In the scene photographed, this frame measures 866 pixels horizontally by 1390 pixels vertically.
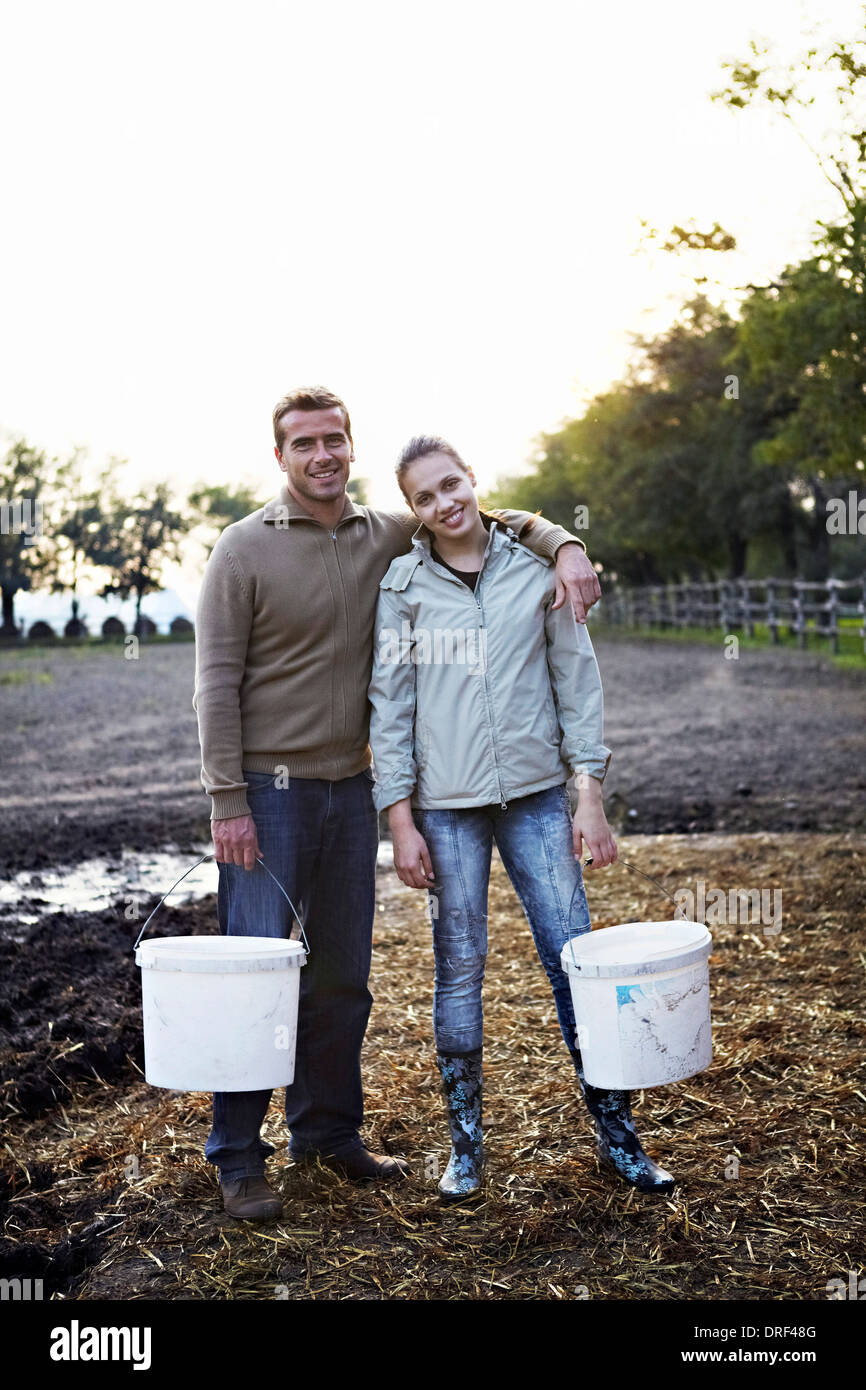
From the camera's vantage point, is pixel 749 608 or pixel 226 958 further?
pixel 749 608

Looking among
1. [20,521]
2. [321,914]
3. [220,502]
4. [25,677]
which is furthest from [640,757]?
[220,502]

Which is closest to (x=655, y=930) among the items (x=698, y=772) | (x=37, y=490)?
(x=698, y=772)

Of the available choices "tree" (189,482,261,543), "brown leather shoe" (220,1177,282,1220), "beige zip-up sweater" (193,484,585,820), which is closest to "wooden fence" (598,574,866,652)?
"beige zip-up sweater" (193,484,585,820)

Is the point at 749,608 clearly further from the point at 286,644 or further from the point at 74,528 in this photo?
the point at 74,528

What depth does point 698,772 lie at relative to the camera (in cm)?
1056

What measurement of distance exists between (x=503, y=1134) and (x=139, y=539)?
207 ft

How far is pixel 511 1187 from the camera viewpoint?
342 cm

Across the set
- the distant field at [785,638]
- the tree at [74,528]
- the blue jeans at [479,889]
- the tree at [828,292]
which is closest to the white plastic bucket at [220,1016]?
the blue jeans at [479,889]

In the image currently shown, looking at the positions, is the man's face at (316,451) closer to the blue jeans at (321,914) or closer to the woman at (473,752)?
the woman at (473,752)

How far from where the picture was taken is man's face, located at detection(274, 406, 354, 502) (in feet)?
11.0

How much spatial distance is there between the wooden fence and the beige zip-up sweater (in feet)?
62.1

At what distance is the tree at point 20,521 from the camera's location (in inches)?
2128
